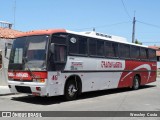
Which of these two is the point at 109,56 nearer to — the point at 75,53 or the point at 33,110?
the point at 75,53

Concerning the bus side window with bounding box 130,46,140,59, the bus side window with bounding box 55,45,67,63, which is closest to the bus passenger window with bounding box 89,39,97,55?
the bus side window with bounding box 55,45,67,63

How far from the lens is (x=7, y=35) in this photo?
75.2 feet

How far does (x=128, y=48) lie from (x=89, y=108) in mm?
8401

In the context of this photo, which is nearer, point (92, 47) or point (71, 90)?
point (71, 90)

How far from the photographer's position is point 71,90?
14.1 m

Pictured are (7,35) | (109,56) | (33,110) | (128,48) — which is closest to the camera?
(33,110)

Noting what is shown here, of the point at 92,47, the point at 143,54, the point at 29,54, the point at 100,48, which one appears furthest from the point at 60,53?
the point at 143,54

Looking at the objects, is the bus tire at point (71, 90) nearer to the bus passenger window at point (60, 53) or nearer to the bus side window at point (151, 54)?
the bus passenger window at point (60, 53)

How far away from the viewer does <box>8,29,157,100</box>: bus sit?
41.8 ft

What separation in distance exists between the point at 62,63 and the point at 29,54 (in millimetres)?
1358

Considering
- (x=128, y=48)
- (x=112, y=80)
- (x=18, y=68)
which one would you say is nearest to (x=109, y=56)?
(x=112, y=80)

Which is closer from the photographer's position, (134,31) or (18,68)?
(18,68)

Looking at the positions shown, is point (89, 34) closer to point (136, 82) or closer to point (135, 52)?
point (135, 52)

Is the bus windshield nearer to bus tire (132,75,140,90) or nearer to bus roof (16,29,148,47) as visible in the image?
bus roof (16,29,148,47)
